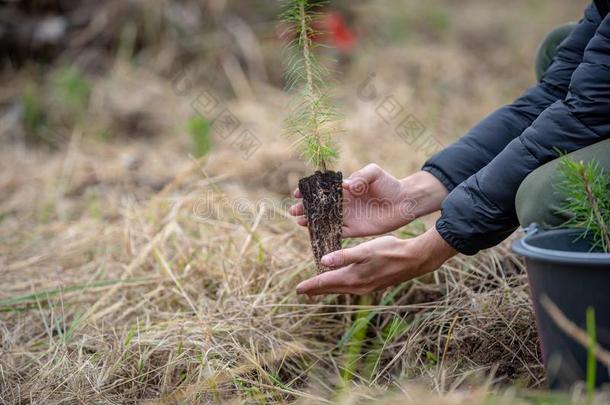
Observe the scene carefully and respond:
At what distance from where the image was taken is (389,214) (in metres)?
1.90

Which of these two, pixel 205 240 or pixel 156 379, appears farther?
pixel 205 240

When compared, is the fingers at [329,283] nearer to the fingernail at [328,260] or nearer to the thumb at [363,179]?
the fingernail at [328,260]

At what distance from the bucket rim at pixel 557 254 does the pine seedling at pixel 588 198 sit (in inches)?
1.3

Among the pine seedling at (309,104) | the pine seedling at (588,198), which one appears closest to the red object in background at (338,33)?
the pine seedling at (309,104)

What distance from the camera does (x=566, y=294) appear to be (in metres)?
1.17

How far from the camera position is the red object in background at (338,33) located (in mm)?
4762

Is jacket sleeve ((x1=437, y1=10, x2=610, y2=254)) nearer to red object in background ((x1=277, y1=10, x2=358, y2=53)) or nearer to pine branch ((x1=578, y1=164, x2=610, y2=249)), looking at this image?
pine branch ((x1=578, y1=164, x2=610, y2=249))

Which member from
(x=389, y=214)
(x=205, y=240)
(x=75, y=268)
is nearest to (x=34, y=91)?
(x=75, y=268)

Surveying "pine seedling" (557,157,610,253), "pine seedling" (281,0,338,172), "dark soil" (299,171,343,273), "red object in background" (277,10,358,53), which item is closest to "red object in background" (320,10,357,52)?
"red object in background" (277,10,358,53)

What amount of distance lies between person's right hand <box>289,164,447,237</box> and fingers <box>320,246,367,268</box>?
296 mm

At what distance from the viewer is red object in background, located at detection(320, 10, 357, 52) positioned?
476 centimetres

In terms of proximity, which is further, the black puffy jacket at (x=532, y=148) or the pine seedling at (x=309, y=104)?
the pine seedling at (x=309, y=104)

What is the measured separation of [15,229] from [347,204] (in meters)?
1.80

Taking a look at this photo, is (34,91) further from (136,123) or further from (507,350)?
(507,350)
